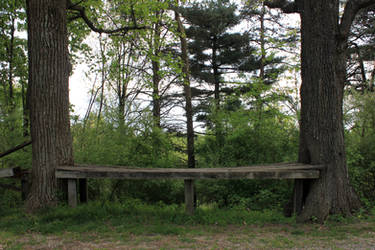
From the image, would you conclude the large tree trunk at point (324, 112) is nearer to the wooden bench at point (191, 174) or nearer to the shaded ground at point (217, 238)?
the wooden bench at point (191, 174)

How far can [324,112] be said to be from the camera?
5.83m

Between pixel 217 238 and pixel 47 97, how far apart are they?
4360 mm

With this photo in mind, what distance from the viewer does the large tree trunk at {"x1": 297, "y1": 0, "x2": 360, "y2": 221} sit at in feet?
18.3

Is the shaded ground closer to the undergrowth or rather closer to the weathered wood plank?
the undergrowth

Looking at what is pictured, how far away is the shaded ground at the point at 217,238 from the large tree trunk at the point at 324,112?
503 mm

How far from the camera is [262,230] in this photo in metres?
5.09

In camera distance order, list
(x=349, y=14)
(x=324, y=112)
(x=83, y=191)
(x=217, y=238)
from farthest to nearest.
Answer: (x=83, y=191) < (x=349, y=14) < (x=324, y=112) < (x=217, y=238)

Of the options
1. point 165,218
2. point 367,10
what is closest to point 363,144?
point 165,218

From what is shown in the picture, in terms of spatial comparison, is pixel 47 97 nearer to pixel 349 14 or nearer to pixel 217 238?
pixel 217 238

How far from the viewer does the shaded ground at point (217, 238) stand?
4.26m

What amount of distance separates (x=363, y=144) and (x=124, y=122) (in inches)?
260

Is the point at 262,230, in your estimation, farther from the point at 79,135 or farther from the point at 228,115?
the point at 79,135

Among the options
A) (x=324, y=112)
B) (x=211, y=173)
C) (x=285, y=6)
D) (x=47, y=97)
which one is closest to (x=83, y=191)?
(x=47, y=97)

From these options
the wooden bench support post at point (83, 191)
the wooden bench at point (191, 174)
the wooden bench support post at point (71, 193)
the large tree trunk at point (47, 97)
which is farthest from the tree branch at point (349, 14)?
the wooden bench support post at point (83, 191)
